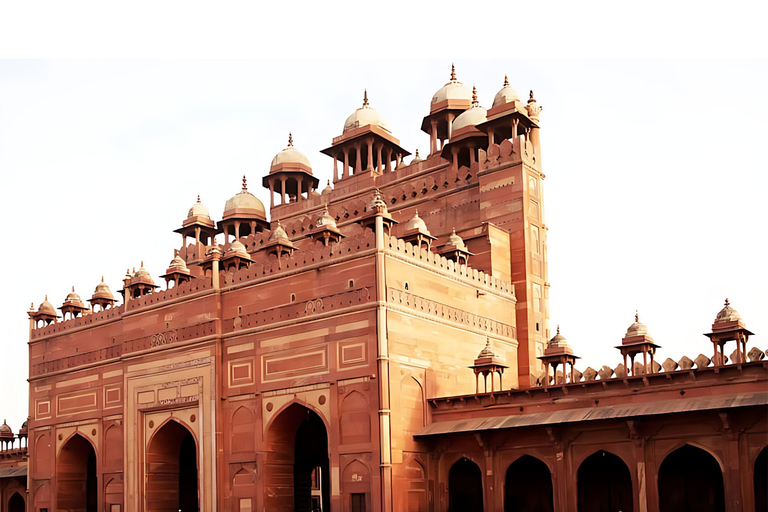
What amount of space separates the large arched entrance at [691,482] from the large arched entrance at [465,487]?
15.0 feet

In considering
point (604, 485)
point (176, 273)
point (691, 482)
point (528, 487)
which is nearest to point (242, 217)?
point (176, 273)

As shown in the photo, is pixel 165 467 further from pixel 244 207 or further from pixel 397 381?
pixel 244 207

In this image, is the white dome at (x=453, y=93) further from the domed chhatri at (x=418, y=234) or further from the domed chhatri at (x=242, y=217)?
the domed chhatri at (x=418, y=234)

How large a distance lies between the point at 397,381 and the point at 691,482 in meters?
7.31

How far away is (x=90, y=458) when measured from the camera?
107 ft

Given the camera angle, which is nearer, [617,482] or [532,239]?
[617,482]

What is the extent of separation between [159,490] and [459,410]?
10.2m

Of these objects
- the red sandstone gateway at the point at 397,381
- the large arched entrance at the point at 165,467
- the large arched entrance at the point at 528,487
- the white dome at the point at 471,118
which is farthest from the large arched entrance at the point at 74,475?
the white dome at the point at 471,118

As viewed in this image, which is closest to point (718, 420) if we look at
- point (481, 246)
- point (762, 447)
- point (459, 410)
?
point (762, 447)

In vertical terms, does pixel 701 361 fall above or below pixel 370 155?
below

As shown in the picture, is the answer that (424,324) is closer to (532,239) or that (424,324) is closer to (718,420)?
(532,239)

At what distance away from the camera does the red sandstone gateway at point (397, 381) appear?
803 inches

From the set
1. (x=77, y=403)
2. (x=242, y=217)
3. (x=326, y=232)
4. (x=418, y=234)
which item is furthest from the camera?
(x=242, y=217)

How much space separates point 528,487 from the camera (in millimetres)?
24094
